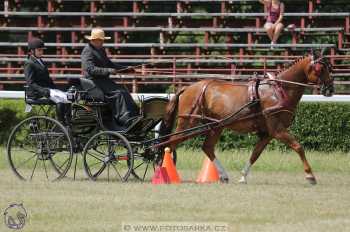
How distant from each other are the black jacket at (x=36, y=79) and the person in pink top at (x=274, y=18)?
31.8 feet

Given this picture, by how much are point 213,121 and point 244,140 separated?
4.93 metres

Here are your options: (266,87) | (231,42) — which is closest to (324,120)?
(266,87)

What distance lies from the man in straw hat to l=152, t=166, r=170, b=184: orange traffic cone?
78 centimetres

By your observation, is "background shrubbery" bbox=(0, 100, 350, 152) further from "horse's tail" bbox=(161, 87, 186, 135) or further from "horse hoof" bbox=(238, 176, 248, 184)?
"horse hoof" bbox=(238, 176, 248, 184)

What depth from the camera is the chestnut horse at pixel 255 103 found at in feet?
47.4

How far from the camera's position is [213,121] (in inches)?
584

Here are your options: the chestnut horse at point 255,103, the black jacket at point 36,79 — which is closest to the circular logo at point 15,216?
the black jacket at point 36,79

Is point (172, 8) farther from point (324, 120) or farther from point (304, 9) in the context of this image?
point (324, 120)

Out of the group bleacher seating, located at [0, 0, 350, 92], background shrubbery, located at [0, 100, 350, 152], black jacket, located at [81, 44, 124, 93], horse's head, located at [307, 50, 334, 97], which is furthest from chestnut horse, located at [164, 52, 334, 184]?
bleacher seating, located at [0, 0, 350, 92]

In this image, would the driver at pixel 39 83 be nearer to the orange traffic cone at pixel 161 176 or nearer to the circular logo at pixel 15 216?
the orange traffic cone at pixel 161 176

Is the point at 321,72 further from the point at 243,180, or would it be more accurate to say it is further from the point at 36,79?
the point at 36,79

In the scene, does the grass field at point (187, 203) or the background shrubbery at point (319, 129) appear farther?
the background shrubbery at point (319, 129)

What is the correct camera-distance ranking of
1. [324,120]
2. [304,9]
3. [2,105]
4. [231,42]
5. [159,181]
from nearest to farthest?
[159,181] → [324,120] → [2,105] → [231,42] → [304,9]

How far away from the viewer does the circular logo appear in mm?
10539
